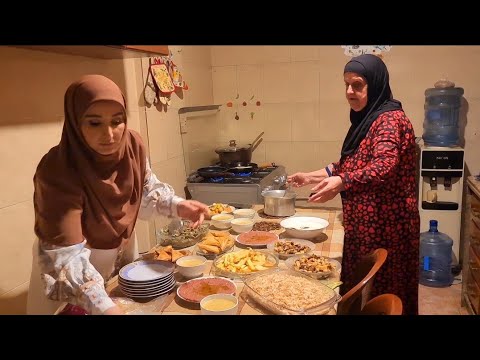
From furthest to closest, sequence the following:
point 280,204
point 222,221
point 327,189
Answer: point 280,204 < point 222,221 < point 327,189

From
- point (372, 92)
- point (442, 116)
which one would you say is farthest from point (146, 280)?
Answer: point (442, 116)

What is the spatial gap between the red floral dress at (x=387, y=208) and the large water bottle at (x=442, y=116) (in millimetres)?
1604

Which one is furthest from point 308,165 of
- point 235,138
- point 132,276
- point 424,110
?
point 132,276

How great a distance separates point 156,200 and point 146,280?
1.35 ft

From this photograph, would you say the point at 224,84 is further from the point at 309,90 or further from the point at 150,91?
the point at 150,91

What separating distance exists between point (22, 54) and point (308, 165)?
254 cm

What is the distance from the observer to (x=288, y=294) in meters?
1.13

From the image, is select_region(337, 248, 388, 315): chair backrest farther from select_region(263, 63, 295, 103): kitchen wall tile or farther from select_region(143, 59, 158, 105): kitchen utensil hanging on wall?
select_region(263, 63, 295, 103): kitchen wall tile

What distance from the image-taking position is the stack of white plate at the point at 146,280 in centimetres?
120

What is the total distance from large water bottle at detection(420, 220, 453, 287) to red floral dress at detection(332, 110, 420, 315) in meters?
1.37

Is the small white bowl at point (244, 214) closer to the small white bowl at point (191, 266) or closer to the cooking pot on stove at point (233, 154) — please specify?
the small white bowl at point (191, 266)

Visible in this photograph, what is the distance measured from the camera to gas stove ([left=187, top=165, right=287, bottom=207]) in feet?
8.93

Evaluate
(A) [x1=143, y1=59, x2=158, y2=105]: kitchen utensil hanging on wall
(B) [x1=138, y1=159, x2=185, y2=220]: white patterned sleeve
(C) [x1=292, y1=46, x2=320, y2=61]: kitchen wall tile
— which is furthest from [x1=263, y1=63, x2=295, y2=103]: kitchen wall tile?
(B) [x1=138, y1=159, x2=185, y2=220]: white patterned sleeve
